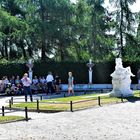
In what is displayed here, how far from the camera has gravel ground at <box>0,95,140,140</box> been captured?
14641 millimetres

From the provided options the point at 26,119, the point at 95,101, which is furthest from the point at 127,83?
the point at 26,119

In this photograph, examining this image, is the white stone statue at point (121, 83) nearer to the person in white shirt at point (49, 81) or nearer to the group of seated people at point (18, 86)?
the person in white shirt at point (49, 81)

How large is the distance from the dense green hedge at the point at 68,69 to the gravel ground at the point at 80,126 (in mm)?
22655

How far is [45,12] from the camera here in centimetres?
4991

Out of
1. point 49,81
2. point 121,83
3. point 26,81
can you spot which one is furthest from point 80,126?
point 49,81

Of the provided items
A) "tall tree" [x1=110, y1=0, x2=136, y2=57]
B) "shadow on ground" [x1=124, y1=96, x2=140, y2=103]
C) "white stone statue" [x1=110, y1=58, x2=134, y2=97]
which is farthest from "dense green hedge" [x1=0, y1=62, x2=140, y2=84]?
"shadow on ground" [x1=124, y1=96, x2=140, y2=103]

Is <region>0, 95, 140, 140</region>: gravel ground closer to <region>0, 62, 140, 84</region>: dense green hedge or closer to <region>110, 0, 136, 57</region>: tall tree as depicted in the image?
<region>0, 62, 140, 84</region>: dense green hedge

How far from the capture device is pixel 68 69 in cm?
4547

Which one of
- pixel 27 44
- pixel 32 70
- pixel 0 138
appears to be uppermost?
pixel 27 44

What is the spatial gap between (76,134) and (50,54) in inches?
1548

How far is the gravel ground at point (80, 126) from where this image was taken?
1464cm

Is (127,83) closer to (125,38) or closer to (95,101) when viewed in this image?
(95,101)

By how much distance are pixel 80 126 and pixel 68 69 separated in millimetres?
28779

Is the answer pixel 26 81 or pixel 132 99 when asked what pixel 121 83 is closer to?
pixel 132 99
